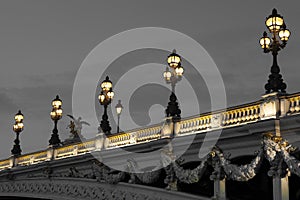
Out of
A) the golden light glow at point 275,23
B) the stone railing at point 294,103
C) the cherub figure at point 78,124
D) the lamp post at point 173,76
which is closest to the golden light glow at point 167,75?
the lamp post at point 173,76

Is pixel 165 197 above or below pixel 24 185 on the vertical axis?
below

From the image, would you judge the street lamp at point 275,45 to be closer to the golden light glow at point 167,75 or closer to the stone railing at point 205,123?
the stone railing at point 205,123

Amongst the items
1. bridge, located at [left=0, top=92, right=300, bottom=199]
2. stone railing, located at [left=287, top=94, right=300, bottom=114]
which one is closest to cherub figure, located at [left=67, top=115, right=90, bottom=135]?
bridge, located at [left=0, top=92, right=300, bottom=199]

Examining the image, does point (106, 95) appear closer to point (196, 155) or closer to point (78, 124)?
point (196, 155)

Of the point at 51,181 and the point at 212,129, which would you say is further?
the point at 51,181

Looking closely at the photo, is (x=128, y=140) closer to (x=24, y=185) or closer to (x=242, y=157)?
(x=242, y=157)

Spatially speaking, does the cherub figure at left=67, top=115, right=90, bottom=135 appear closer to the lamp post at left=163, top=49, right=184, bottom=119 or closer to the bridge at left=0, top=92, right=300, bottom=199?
the bridge at left=0, top=92, right=300, bottom=199

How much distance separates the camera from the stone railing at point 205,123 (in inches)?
789

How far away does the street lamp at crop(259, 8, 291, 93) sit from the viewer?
66.7ft

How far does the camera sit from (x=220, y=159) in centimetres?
2184

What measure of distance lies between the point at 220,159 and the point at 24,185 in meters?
20.9

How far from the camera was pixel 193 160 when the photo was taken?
24.2m

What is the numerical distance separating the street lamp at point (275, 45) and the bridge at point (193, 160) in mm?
341

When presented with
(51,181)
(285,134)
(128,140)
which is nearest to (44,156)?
(51,181)
